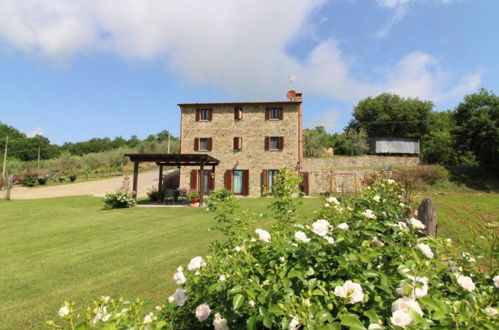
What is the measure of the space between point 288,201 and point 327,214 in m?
0.41

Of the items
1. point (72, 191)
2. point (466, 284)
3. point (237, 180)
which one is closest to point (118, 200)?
point (237, 180)

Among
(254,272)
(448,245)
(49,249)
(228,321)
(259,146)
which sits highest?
(259,146)

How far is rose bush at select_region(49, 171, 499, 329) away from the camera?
3.47 ft

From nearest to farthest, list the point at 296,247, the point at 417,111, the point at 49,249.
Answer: the point at 296,247, the point at 49,249, the point at 417,111

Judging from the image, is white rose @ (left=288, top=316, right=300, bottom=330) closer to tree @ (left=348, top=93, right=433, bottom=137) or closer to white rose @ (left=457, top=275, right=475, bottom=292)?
white rose @ (left=457, top=275, right=475, bottom=292)

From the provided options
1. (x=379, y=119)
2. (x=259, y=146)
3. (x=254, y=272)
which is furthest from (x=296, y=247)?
(x=379, y=119)

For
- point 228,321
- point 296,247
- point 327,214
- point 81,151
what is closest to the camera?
point 228,321

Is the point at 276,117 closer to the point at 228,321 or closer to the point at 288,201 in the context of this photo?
the point at 288,201

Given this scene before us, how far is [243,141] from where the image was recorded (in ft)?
68.2

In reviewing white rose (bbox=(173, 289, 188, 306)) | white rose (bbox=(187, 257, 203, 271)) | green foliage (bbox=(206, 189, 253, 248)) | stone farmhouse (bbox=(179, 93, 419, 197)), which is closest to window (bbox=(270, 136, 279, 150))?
stone farmhouse (bbox=(179, 93, 419, 197))

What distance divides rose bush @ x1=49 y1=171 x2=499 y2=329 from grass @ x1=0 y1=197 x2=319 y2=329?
2.44 meters

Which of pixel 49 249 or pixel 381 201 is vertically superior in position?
pixel 381 201

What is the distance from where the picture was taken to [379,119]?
40.3 m

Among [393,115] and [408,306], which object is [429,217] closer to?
[408,306]
